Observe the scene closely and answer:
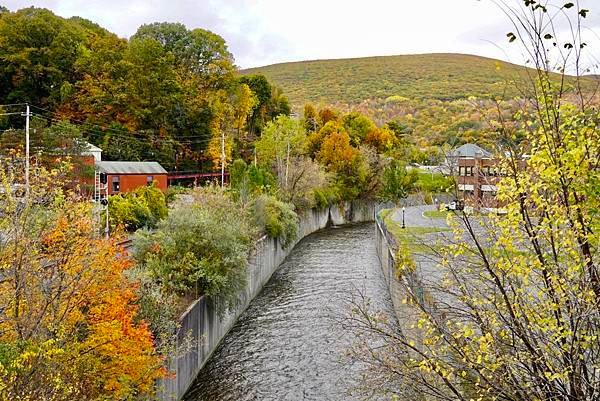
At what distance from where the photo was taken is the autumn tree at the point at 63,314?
7.95m

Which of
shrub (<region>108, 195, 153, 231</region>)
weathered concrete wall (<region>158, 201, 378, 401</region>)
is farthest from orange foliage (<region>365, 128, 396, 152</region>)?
shrub (<region>108, 195, 153, 231</region>)

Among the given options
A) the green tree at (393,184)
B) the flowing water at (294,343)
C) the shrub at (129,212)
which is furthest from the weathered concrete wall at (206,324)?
the green tree at (393,184)

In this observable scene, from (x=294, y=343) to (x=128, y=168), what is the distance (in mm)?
32936

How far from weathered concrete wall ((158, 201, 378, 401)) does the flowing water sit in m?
0.39

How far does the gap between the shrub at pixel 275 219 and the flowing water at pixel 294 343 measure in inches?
108

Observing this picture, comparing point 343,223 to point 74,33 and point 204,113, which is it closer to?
point 204,113

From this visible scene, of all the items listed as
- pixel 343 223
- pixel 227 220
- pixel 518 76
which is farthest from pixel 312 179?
pixel 518 76

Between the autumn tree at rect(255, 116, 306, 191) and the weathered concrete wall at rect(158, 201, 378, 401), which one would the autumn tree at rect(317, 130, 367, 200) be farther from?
the weathered concrete wall at rect(158, 201, 378, 401)

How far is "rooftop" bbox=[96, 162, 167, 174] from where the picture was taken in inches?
1854

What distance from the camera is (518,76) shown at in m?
6.56

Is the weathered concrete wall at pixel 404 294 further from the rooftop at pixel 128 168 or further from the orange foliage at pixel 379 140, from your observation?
the orange foliage at pixel 379 140

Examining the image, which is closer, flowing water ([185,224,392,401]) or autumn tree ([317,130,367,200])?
flowing water ([185,224,392,401])

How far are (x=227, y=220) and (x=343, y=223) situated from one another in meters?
44.3

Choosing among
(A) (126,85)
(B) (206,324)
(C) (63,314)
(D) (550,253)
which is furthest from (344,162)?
(D) (550,253)
